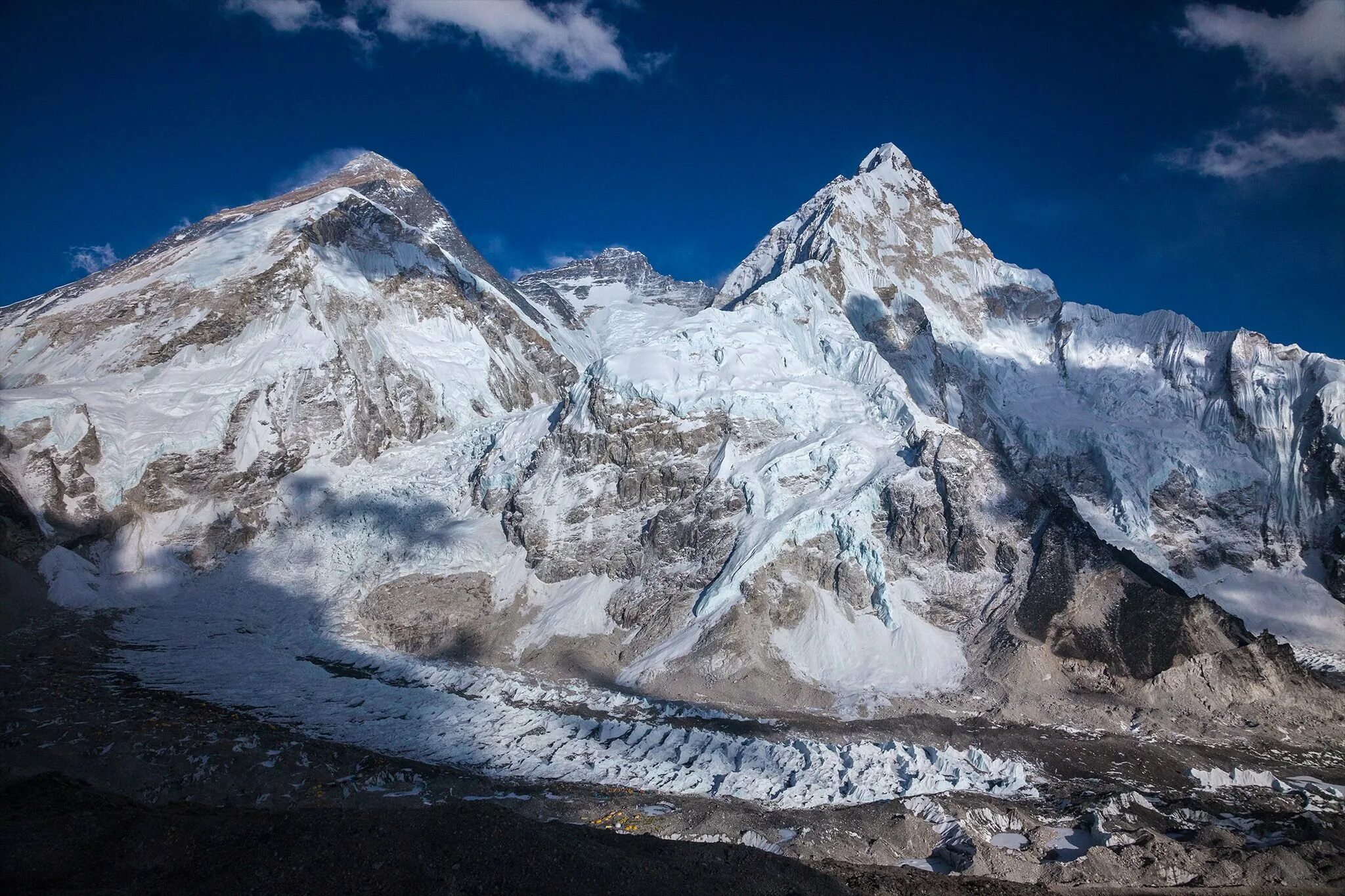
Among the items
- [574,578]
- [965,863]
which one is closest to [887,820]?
[965,863]

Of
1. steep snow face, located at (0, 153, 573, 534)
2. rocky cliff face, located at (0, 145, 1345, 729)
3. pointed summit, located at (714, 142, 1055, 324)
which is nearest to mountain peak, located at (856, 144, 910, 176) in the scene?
pointed summit, located at (714, 142, 1055, 324)

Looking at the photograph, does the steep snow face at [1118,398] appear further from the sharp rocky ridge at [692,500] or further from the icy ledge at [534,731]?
the icy ledge at [534,731]

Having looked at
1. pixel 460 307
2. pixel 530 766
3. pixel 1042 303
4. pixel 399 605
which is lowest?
pixel 530 766

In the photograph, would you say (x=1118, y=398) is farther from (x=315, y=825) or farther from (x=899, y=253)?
(x=315, y=825)

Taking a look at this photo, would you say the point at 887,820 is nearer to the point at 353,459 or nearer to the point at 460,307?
the point at 353,459

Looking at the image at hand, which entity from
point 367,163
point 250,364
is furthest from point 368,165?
point 250,364

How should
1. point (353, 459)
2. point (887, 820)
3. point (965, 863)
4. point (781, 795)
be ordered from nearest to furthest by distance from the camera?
point (965, 863) < point (887, 820) < point (781, 795) < point (353, 459)
